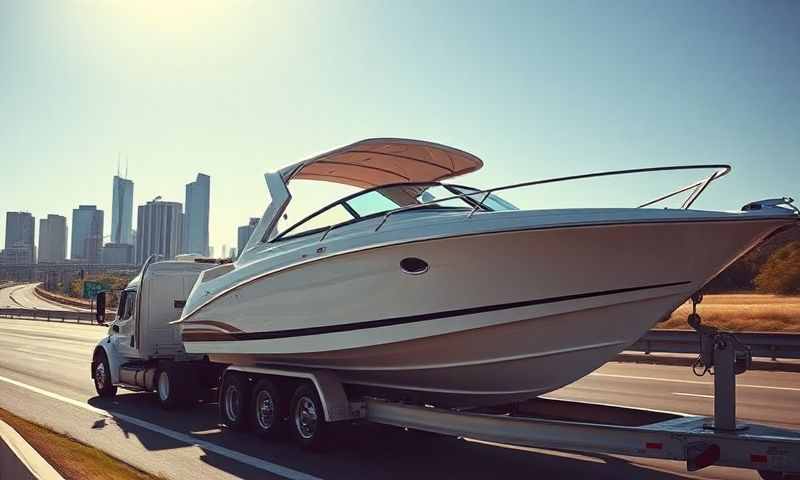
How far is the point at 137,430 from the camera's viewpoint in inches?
365

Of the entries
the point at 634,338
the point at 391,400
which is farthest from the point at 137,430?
the point at 634,338

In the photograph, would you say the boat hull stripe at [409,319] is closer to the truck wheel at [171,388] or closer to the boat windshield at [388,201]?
the boat windshield at [388,201]

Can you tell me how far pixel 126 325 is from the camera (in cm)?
1266

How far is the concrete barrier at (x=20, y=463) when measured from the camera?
4.13 metres

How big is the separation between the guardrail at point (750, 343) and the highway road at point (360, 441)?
1.02 meters

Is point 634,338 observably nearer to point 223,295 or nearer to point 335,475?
point 335,475

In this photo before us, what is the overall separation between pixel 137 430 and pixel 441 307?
211 inches

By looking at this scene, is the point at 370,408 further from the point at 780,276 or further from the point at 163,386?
the point at 780,276

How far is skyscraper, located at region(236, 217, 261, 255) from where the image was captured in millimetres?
9492

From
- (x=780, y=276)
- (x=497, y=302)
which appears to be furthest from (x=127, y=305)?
(x=780, y=276)

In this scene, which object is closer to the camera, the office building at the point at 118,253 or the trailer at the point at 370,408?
the trailer at the point at 370,408

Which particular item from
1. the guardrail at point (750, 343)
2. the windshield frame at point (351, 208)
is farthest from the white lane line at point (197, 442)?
the guardrail at point (750, 343)

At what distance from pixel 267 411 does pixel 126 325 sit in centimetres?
545

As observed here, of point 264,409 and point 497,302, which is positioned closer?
point 497,302
